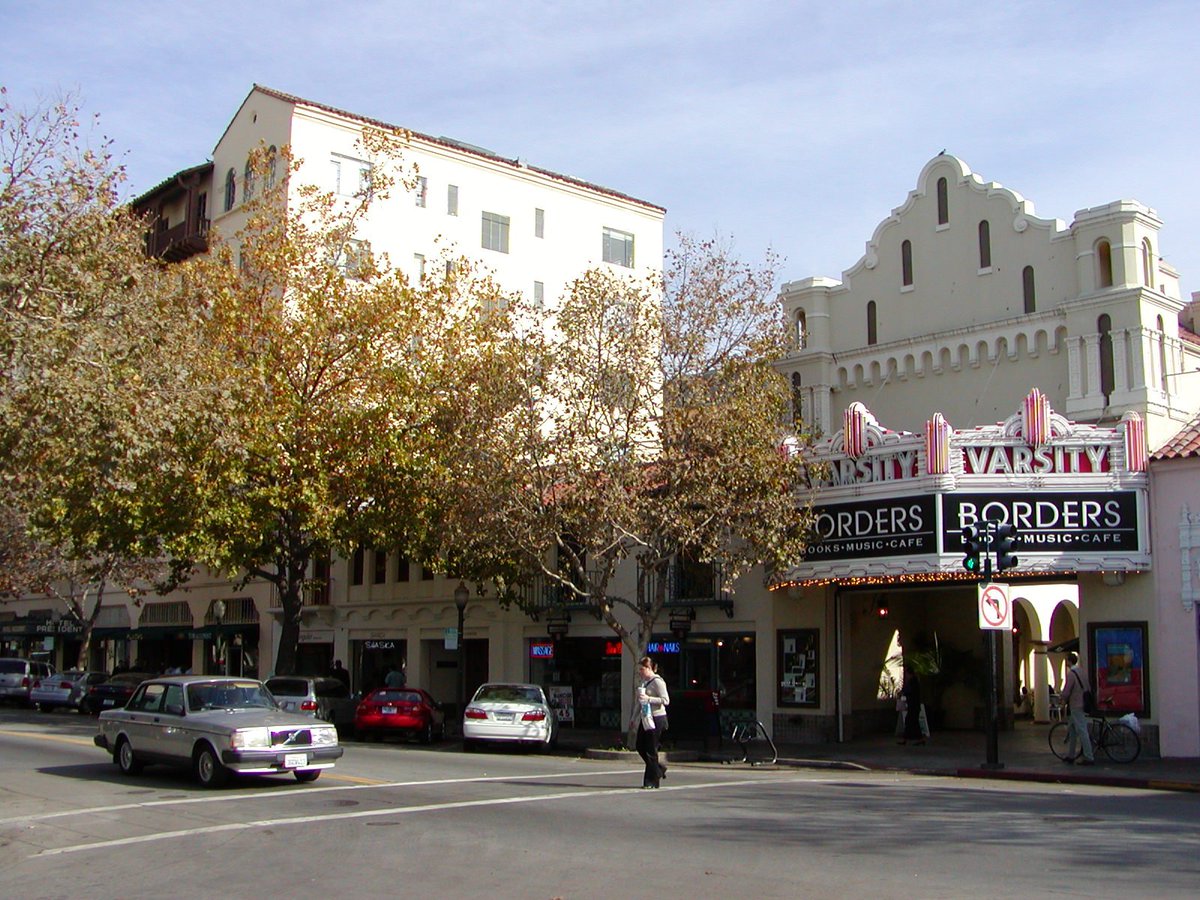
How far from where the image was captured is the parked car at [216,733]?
17078 mm

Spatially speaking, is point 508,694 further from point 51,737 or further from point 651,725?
point 51,737

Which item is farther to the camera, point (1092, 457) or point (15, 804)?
point (1092, 457)

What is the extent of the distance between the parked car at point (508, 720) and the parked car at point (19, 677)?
79.1 ft

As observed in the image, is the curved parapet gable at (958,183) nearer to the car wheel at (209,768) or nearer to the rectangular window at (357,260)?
the rectangular window at (357,260)

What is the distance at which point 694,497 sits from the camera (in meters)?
23.9

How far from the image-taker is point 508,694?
26.5 metres

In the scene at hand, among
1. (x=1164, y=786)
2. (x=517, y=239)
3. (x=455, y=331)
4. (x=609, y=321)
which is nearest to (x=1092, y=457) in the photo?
(x=1164, y=786)

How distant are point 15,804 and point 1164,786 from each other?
53.5 ft

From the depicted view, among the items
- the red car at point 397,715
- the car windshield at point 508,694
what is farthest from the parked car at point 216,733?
the red car at point 397,715

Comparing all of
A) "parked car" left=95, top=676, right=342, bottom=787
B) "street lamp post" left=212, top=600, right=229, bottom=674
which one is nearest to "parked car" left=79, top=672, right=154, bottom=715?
"street lamp post" left=212, top=600, right=229, bottom=674

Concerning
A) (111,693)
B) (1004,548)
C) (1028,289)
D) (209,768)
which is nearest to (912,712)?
(1004,548)

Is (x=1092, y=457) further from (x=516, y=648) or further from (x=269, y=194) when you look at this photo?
(x=269, y=194)

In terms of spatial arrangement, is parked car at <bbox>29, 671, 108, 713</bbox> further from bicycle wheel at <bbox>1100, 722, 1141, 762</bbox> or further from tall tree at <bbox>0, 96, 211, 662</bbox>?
bicycle wheel at <bbox>1100, 722, 1141, 762</bbox>

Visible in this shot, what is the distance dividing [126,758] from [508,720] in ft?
28.4
